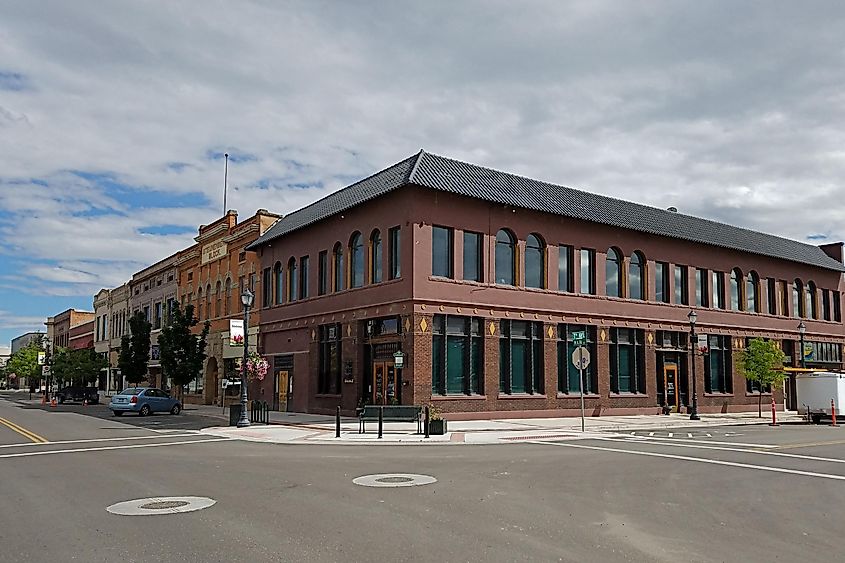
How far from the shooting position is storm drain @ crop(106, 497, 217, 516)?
10.4m

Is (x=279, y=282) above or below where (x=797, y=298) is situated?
above

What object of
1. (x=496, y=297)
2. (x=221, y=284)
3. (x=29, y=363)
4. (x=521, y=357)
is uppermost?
(x=221, y=284)

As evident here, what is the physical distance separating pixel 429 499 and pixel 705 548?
166 inches

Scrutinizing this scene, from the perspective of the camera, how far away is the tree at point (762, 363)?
1507 inches

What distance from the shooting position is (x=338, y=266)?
119 ft

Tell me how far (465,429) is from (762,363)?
18.3 metres

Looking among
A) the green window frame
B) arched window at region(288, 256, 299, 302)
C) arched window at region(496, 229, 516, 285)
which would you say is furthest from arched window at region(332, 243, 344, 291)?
the green window frame

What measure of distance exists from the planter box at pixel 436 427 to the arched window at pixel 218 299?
2798 cm

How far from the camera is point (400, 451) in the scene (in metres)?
19.8

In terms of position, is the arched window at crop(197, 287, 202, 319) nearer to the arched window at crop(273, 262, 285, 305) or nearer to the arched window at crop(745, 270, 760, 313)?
the arched window at crop(273, 262, 285, 305)

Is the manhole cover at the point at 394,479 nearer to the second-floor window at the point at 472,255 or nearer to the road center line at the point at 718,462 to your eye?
the road center line at the point at 718,462

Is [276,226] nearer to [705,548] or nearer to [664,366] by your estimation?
[664,366]

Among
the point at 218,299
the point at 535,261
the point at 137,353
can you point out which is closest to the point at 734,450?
the point at 535,261

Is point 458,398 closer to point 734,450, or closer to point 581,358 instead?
point 581,358
